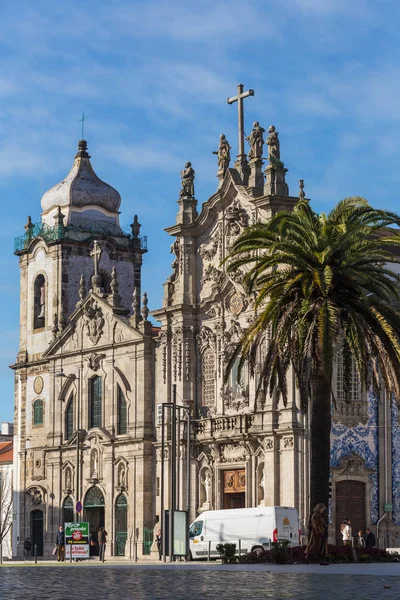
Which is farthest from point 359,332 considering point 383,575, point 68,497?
point 68,497

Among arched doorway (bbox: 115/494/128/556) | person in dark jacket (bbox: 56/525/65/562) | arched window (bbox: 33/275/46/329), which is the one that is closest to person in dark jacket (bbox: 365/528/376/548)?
person in dark jacket (bbox: 56/525/65/562)

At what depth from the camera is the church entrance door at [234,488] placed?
2211 inches

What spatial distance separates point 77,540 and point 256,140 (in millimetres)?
19262

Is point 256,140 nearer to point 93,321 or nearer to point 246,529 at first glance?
point 93,321

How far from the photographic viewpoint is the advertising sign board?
51.0 metres

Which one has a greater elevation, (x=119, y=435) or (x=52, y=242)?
(x=52, y=242)

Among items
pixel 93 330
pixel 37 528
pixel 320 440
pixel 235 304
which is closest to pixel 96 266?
pixel 93 330

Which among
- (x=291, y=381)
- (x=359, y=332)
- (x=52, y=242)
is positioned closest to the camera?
(x=359, y=332)

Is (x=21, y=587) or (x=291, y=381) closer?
(x=21, y=587)

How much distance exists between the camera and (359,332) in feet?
130

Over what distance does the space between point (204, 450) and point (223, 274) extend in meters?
7.95

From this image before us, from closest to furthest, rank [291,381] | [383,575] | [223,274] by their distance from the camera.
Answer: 1. [383,575]
2. [291,381]
3. [223,274]

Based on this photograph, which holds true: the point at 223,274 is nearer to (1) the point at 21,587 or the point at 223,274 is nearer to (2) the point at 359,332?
(2) the point at 359,332

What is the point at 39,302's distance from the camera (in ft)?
242
